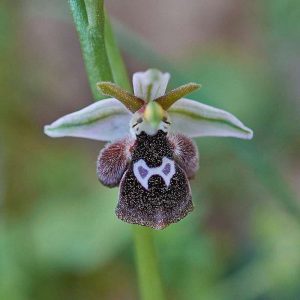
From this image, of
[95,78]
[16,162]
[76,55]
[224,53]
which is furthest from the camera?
[76,55]

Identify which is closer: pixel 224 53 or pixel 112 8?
pixel 224 53

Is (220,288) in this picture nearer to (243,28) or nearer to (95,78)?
(95,78)

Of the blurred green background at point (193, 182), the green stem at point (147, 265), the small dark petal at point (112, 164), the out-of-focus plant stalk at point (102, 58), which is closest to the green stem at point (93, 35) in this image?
the out-of-focus plant stalk at point (102, 58)

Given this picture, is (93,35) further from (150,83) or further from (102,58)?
(150,83)

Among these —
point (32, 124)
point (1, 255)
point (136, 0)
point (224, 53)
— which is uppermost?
point (136, 0)

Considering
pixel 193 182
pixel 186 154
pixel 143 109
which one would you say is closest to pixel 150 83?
pixel 143 109

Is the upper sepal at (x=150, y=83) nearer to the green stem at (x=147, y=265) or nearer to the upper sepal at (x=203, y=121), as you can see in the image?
the upper sepal at (x=203, y=121)

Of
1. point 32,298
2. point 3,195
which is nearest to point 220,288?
point 32,298
